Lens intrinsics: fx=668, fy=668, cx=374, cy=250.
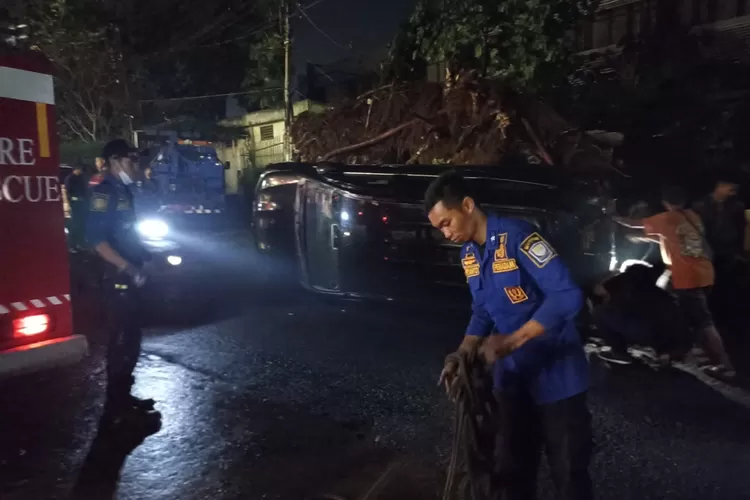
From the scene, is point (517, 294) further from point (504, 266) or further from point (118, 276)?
point (118, 276)

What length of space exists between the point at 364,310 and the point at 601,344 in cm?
268

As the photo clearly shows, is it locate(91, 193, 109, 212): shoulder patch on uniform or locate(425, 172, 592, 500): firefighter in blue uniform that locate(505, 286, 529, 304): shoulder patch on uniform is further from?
Answer: locate(91, 193, 109, 212): shoulder patch on uniform

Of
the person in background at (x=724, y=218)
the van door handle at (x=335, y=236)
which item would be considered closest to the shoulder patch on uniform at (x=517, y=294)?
the person in background at (x=724, y=218)

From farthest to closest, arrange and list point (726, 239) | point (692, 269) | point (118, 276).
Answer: point (726, 239), point (692, 269), point (118, 276)

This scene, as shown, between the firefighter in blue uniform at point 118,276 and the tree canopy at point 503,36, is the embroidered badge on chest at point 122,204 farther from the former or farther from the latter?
the tree canopy at point 503,36

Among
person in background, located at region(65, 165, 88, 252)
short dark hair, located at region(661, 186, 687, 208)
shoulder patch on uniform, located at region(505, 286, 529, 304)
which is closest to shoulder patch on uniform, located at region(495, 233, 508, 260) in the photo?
shoulder patch on uniform, located at region(505, 286, 529, 304)

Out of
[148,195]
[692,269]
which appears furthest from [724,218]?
[148,195]

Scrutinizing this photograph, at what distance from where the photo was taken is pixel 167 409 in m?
4.74

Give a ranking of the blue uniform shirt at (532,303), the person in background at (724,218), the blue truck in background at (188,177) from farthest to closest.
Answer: the blue truck in background at (188,177)
the person in background at (724,218)
the blue uniform shirt at (532,303)

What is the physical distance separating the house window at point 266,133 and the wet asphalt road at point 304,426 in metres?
17.0

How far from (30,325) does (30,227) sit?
631 millimetres

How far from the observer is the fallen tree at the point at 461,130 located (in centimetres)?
804

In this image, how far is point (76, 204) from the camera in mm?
8961

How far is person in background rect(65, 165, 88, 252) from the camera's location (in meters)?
8.14
